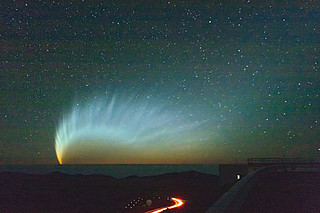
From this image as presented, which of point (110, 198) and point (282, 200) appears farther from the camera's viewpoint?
point (110, 198)

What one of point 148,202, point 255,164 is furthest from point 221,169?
point 148,202

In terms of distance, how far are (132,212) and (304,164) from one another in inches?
2458

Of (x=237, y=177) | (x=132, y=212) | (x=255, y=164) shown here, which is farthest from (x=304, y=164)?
(x=132, y=212)

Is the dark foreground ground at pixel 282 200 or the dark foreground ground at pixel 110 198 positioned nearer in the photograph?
the dark foreground ground at pixel 282 200

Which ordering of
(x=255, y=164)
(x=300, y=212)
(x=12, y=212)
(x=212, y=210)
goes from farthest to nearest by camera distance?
(x=255, y=164), (x=12, y=212), (x=300, y=212), (x=212, y=210)

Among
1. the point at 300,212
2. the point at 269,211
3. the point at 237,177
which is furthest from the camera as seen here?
the point at 237,177

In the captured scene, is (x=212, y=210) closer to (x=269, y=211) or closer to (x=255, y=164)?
(x=269, y=211)

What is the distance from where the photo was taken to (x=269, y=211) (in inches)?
609

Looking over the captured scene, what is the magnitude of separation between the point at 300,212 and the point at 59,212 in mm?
22325

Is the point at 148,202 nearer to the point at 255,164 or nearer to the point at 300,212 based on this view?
the point at 300,212

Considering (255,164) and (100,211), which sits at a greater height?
(255,164)

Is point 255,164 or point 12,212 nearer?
point 12,212

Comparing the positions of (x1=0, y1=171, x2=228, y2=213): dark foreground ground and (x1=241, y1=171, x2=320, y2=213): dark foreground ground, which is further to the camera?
(x1=0, y1=171, x2=228, y2=213): dark foreground ground

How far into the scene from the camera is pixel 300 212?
14461 millimetres
